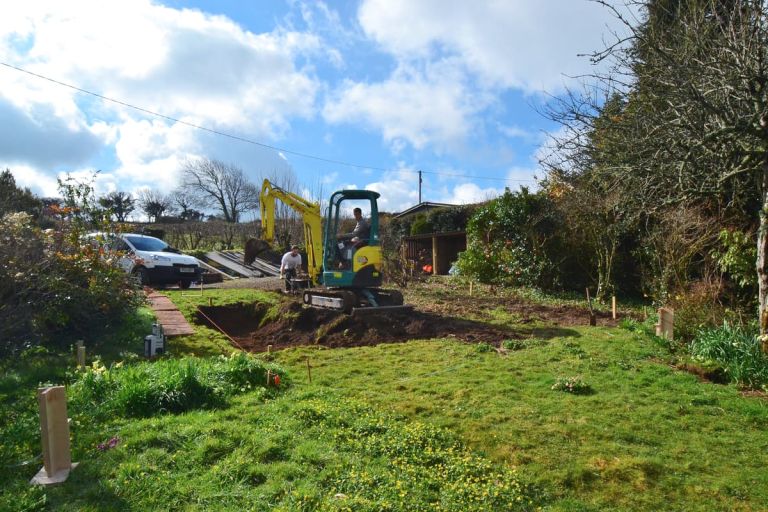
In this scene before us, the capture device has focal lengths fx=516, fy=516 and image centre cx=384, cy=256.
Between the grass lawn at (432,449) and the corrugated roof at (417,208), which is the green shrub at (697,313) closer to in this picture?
the grass lawn at (432,449)

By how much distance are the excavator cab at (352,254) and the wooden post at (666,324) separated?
5.46 metres

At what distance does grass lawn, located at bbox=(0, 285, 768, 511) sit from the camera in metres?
3.42

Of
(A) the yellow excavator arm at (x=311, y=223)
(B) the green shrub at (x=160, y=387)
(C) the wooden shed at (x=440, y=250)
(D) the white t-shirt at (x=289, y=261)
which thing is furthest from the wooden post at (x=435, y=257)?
(B) the green shrub at (x=160, y=387)

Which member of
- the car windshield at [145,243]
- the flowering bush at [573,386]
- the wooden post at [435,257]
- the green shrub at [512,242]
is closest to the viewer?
the flowering bush at [573,386]

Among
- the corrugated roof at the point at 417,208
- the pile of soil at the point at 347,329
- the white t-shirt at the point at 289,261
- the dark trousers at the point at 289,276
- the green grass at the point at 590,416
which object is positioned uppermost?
the corrugated roof at the point at 417,208

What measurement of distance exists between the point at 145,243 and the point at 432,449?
14.7m

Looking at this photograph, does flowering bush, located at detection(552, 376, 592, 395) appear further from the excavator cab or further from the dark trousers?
the dark trousers

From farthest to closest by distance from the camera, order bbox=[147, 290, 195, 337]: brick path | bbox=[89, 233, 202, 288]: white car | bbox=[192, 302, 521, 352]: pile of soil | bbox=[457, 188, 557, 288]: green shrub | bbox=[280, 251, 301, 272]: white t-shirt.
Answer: bbox=[457, 188, 557, 288]: green shrub, bbox=[89, 233, 202, 288]: white car, bbox=[280, 251, 301, 272]: white t-shirt, bbox=[192, 302, 521, 352]: pile of soil, bbox=[147, 290, 195, 337]: brick path

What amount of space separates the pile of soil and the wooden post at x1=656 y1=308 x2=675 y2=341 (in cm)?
227

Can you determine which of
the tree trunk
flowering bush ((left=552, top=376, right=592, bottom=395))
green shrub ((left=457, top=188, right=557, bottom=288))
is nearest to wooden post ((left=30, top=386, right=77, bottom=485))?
flowering bush ((left=552, top=376, right=592, bottom=395))

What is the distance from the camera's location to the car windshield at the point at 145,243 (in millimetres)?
15930

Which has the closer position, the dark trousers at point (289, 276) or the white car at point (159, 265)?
the dark trousers at point (289, 276)

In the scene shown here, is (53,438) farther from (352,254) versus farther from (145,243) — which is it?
(145,243)

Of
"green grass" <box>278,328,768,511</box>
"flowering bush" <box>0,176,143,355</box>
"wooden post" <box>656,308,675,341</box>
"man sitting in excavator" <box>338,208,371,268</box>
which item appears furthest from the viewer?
"man sitting in excavator" <box>338,208,371,268</box>
